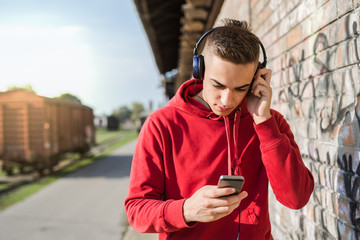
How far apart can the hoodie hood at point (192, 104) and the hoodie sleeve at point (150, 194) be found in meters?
0.17

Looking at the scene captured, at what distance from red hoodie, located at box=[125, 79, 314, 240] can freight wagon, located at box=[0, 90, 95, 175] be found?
35.9 ft

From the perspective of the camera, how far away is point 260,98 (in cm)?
141

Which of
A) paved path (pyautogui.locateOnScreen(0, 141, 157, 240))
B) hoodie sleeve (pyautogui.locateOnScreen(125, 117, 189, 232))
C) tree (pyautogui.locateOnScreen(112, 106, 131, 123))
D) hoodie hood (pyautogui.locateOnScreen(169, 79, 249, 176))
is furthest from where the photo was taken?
tree (pyautogui.locateOnScreen(112, 106, 131, 123))

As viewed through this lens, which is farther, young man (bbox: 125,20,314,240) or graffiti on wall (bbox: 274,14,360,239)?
graffiti on wall (bbox: 274,14,360,239)

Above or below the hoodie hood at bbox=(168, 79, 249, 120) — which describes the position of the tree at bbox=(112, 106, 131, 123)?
above

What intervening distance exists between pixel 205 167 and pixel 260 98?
38 centimetres

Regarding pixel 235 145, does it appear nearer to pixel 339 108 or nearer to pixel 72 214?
pixel 339 108

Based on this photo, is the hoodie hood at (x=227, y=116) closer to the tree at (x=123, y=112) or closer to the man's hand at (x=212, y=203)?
the man's hand at (x=212, y=203)

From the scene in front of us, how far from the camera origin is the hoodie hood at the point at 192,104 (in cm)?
150

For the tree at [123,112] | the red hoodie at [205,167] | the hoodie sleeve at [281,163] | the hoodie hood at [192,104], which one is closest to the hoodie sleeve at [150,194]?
the red hoodie at [205,167]

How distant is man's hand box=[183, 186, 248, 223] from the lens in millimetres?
1165

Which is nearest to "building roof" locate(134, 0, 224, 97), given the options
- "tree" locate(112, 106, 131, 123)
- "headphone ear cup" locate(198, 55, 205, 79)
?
"headphone ear cup" locate(198, 55, 205, 79)

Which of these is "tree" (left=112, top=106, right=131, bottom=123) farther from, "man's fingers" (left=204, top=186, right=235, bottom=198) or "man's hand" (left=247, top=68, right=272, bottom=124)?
"man's fingers" (left=204, top=186, right=235, bottom=198)

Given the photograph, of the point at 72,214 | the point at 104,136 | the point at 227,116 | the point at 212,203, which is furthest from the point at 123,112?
the point at 212,203
